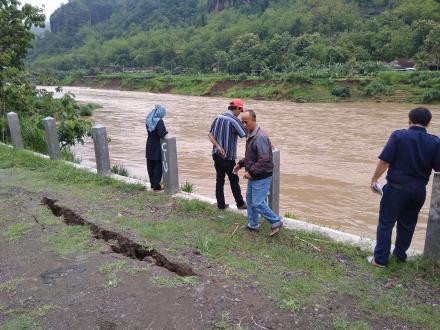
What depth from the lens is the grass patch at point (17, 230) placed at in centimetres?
494

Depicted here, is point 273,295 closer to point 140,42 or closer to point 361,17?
point 361,17

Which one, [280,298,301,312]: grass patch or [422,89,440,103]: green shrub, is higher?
[280,298,301,312]: grass patch

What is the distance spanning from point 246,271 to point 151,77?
72600 millimetres

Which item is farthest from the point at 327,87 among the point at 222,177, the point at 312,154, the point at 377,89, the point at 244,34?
the point at 244,34

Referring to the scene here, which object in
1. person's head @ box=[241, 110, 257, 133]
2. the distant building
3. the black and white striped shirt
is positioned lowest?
the distant building

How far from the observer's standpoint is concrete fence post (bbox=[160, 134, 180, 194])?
6289 mm

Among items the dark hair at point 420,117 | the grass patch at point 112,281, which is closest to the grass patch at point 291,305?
the grass patch at point 112,281

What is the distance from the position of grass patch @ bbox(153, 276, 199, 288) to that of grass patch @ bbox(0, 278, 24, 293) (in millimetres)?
1234

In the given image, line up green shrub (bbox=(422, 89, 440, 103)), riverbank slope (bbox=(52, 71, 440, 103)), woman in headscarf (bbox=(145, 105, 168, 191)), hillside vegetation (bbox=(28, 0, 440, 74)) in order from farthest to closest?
1. hillside vegetation (bbox=(28, 0, 440, 74))
2. riverbank slope (bbox=(52, 71, 440, 103))
3. green shrub (bbox=(422, 89, 440, 103))
4. woman in headscarf (bbox=(145, 105, 168, 191))

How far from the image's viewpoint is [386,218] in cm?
412

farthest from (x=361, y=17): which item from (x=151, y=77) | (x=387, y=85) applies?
(x=387, y=85)

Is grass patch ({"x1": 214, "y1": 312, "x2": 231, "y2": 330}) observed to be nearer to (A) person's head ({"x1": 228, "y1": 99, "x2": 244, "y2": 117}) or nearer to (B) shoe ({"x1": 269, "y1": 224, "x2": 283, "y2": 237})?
(B) shoe ({"x1": 269, "y1": 224, "x2": 283, "y2": 237})

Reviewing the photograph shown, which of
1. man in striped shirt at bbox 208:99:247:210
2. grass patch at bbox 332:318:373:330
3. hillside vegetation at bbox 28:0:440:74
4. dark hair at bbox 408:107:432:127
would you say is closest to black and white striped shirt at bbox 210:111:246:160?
man in striped shirt at bbox 208:99:247:210

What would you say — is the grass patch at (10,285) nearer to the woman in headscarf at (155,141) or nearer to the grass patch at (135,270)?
the grass patch at (135,270)
